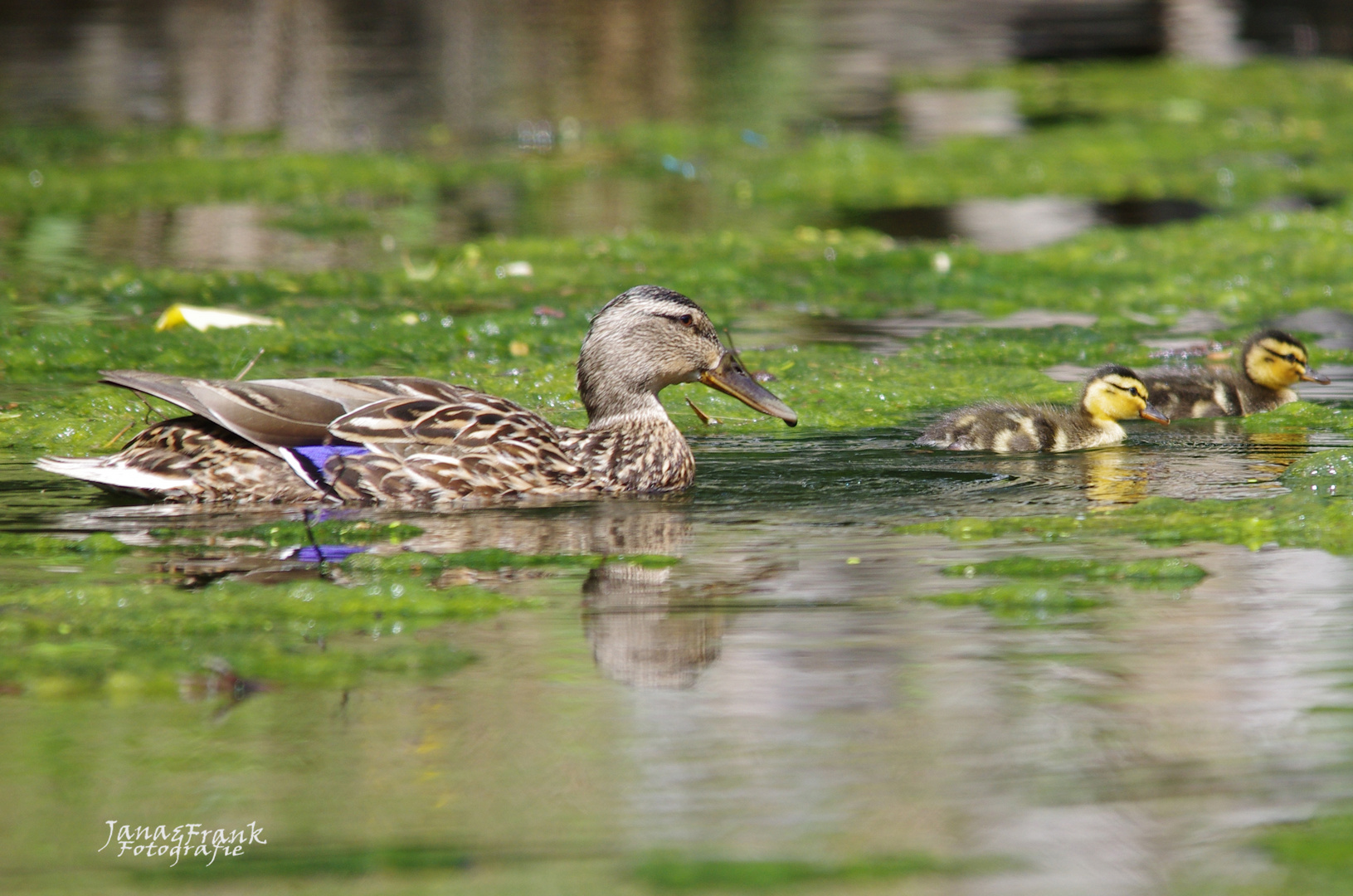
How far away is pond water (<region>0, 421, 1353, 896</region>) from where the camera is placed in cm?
346

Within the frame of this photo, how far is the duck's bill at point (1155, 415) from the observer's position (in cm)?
778

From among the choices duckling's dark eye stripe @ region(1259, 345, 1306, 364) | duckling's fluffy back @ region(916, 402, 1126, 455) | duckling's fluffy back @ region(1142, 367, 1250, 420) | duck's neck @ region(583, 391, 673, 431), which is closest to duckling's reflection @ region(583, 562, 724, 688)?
duck's neck @ region(583, 391, 673, 431)

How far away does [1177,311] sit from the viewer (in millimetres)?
10680

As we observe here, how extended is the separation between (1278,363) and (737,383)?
2.69 meters

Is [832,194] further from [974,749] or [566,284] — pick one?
[974,749]

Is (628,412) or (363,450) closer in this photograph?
(363,450)

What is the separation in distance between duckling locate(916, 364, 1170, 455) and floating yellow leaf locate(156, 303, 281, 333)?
412 cm

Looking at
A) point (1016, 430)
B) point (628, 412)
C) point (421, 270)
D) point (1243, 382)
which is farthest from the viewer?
point (421, 270)

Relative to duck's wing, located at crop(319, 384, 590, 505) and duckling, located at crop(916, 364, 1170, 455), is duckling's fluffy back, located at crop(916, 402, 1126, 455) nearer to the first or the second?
duckling, located at crop(916, 364, 1170, 455)

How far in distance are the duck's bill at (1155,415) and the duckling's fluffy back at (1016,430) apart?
0.20m

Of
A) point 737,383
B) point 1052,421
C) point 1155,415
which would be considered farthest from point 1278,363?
point 737,383

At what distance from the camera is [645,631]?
4.84 m

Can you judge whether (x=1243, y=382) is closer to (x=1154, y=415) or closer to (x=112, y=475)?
(x=1154, y=415)

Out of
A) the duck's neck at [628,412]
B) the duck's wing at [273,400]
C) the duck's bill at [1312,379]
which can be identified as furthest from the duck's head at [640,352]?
the duck's bill at [1312,379]
